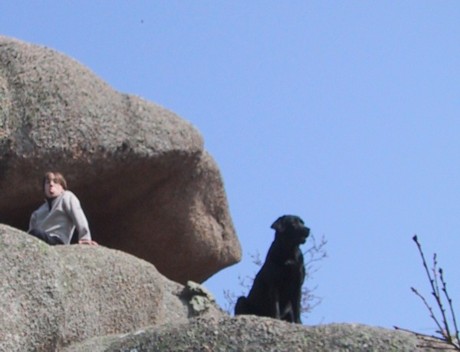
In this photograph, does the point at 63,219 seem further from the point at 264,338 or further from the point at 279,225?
the point at 264,338

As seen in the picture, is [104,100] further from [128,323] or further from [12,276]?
[12,276]

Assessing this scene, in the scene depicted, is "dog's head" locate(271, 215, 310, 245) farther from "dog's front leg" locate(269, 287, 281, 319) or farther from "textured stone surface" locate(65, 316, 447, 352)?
"textured stone surface" locate(65, 316, 447, 352)

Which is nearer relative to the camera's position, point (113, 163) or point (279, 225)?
point (279, 225)

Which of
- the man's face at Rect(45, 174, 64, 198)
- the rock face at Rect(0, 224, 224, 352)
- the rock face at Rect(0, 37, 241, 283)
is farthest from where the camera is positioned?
the rock face at Rect(0, 37, 241, 283)

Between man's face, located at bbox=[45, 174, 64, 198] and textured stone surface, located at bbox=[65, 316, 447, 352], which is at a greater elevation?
man's face, located at bbox=[45, 174, 64, 198]

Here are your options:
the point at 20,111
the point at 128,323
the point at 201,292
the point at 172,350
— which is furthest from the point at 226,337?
→ the point at 20,111

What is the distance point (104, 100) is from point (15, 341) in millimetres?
4541

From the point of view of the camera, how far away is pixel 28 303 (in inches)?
352

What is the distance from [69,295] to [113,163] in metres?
3.14

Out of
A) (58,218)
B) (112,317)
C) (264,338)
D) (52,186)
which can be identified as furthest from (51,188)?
(264,338)

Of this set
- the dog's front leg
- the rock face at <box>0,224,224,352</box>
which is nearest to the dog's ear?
the dog's front leg

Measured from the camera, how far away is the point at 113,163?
12562 mm

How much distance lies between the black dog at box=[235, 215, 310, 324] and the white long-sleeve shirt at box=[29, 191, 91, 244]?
1625 mm

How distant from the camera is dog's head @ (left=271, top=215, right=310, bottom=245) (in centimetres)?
1123
